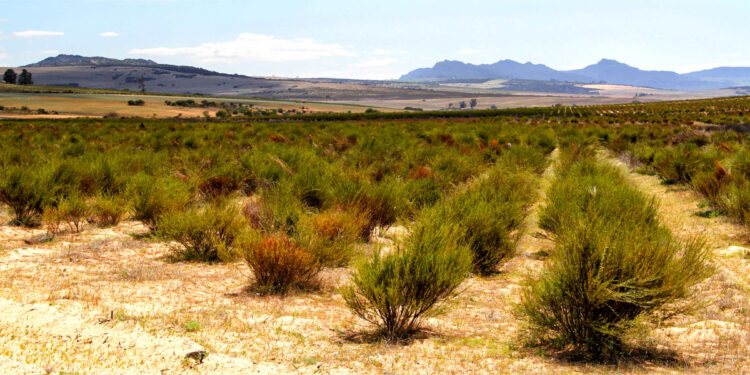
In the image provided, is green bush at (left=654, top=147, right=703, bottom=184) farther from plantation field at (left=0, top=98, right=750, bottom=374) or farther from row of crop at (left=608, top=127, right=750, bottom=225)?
plantation field at (left=0, top=98, right=750, bottom=374)

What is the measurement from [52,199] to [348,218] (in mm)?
5271

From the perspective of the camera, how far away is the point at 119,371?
337 centimetres

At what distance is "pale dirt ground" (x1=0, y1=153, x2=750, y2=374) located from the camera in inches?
140

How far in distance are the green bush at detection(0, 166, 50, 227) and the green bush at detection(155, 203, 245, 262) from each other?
2.95 m

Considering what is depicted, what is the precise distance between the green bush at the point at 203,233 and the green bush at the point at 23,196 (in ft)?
9.68

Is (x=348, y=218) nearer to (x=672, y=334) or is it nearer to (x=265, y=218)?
(x=265, y=218)

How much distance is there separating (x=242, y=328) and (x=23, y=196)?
6.22m

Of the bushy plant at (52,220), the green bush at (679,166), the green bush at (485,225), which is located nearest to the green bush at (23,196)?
the bushy plant at (52,220)

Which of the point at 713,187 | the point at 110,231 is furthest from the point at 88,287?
the point at 713,187

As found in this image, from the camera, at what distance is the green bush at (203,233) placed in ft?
21.1

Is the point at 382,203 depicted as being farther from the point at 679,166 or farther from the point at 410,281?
the point at 679,166

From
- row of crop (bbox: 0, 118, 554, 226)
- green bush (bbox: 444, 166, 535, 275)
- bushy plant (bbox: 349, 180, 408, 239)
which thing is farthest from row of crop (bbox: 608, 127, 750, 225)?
bushy plant (bbox: 349, 180, 408, 239)

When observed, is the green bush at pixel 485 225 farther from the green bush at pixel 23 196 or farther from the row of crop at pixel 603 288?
the green bush at pixel 23 196

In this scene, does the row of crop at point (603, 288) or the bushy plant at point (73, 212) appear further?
the bushy plant at point (73, 212)
